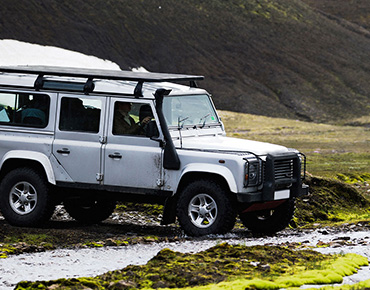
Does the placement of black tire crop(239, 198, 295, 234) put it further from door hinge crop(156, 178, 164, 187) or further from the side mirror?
the side mirror

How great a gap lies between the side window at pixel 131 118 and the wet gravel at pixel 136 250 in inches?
68.6

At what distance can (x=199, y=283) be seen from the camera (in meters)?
8.41

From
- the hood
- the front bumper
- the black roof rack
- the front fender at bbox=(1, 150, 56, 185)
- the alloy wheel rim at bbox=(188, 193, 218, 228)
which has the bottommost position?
A: the alloy wheel rim at bbox=(188, 193, 218, 228)

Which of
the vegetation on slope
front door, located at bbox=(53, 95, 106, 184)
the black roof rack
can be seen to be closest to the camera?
the black roof rack

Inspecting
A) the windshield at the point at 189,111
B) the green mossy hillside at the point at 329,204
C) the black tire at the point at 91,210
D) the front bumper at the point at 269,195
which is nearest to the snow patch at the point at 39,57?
the green mossy hillside at the point at 329,204

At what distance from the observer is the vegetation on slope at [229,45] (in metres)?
69.1

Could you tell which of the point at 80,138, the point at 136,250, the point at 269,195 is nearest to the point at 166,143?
the point at 80,138

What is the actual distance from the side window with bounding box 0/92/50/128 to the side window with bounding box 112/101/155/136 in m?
1.29

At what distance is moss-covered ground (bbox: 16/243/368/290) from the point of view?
8273 mm

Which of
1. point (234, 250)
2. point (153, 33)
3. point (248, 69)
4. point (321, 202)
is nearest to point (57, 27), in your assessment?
point (153, 33)

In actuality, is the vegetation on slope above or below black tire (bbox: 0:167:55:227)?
above

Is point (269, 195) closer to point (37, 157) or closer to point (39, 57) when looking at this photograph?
point (37, 157)

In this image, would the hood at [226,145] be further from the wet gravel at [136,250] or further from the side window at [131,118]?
the wet gravel at [136,250]

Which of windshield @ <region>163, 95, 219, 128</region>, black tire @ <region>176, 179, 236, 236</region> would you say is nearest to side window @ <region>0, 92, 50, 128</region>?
windshield @ <region>163, 95, 219, 128</region>
